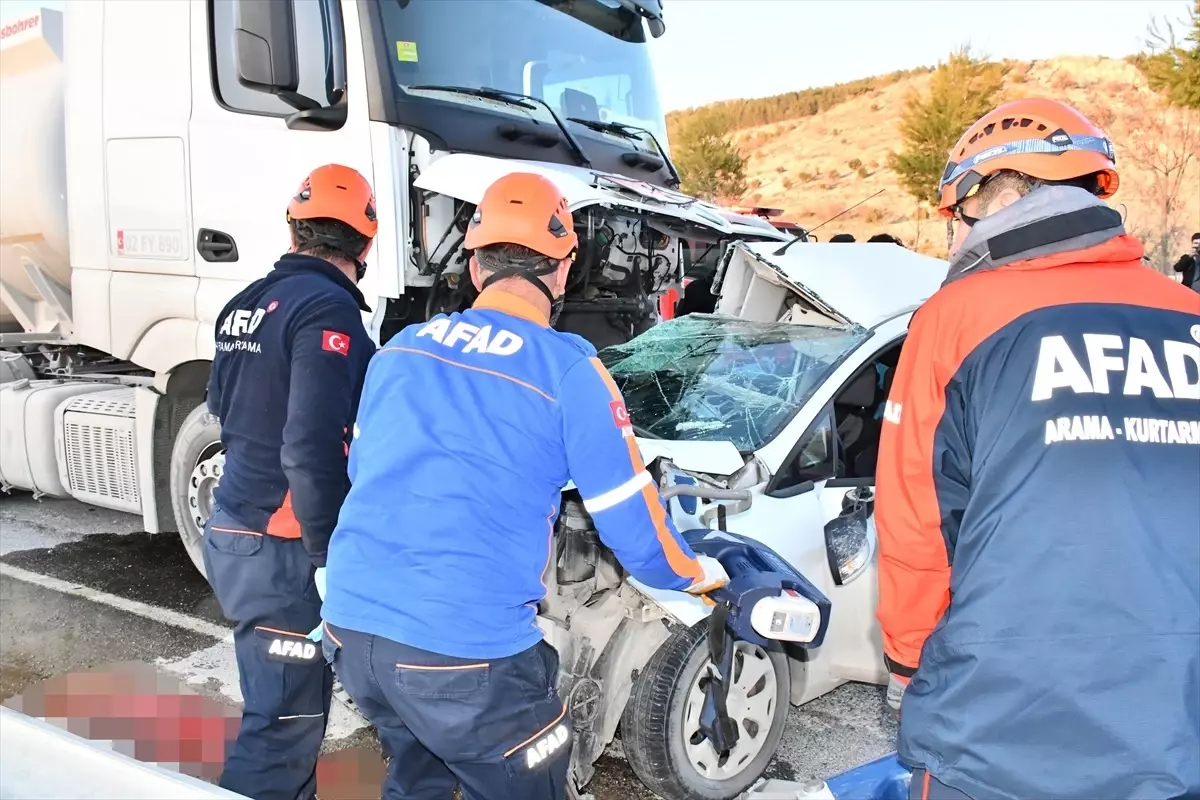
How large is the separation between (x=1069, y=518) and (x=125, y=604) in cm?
471

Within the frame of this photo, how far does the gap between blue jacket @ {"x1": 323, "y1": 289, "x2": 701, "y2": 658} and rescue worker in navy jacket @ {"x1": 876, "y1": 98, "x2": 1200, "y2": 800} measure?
24.2 inches

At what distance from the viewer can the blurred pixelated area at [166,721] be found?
265cm

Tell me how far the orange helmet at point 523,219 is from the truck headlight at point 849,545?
1584mm

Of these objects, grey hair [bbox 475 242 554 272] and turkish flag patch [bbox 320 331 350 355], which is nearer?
grey hair [bbox 475 242 554 272]

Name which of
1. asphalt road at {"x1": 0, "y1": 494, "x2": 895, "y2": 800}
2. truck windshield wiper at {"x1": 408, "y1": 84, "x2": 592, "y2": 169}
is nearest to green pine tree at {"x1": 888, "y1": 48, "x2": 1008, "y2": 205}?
truck windshield wiper at {"x1": 408, "y1": 84, "x2": 592, "y2": 169}

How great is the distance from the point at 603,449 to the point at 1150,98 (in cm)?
3842

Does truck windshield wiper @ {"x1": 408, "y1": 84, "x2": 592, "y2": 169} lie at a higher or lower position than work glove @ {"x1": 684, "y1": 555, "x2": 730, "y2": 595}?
higher

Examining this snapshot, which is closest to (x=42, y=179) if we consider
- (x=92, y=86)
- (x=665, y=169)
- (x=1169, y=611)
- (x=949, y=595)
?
(x=92, y=86)

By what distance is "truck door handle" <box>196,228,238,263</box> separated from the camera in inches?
161

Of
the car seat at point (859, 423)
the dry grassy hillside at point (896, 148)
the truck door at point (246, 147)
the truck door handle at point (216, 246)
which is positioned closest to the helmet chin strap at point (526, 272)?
the car seat at point (859, 423)

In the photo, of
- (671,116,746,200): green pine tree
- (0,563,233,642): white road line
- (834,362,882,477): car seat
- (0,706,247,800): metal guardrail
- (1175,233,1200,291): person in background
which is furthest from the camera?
(671,116,746,200): green pine tree

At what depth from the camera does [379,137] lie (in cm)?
370

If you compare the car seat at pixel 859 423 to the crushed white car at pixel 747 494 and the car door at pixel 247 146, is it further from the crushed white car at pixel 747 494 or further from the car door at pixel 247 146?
the car door at pixel 247 146

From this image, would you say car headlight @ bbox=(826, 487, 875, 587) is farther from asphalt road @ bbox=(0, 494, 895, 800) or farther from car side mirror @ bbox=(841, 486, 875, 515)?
asphalt road @ bbox=(0, 494, 895, 800)
